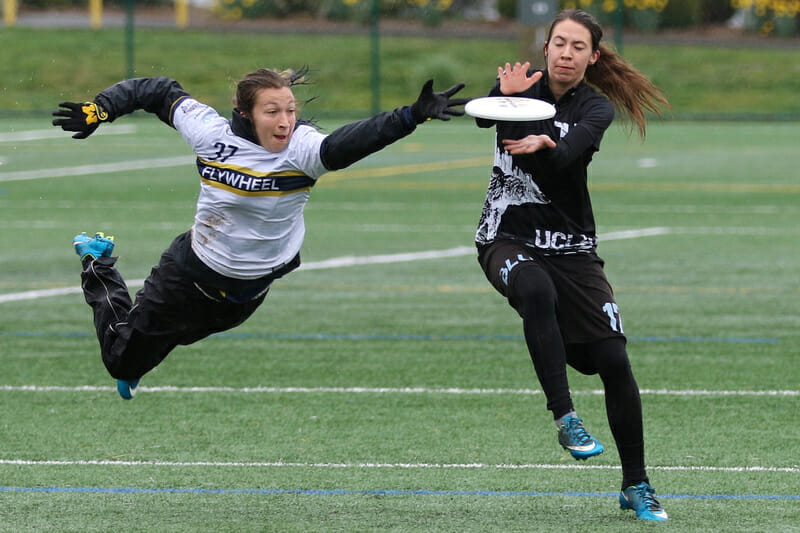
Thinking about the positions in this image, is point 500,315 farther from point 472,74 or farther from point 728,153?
point 472,74

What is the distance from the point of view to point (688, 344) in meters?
9.73

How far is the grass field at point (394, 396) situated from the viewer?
592 centimetres

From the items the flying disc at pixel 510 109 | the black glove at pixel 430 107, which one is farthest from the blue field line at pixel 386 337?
the black glove at pixel 430 107

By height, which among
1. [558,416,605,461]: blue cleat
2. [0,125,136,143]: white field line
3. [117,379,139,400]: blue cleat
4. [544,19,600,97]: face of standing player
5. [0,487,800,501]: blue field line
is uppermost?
[544,19,600,97]: face of standing player

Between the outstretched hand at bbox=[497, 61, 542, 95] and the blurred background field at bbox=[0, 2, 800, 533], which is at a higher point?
the outstretched hand at bbox=[497, 61, 542, 95]

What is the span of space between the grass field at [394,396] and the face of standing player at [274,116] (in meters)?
1.52

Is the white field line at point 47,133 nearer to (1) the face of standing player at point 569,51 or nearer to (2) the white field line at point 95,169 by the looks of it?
(2) the white field line at point 95,169

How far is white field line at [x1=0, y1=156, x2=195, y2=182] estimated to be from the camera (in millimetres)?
22578

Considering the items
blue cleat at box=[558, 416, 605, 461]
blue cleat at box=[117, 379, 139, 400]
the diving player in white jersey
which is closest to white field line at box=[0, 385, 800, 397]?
blue cleat at box=[117, 379, 139, 400]

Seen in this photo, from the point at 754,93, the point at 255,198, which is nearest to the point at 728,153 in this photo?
the point at 754,93

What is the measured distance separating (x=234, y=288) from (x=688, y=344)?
4542mm

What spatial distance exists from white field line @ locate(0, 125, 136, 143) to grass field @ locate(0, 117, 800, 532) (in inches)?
500

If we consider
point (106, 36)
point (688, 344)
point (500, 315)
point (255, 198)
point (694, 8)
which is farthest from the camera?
point (694, 8)

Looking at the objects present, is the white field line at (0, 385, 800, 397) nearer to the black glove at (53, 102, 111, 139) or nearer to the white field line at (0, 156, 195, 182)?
the black glove at (53, 102, 111, 139)
